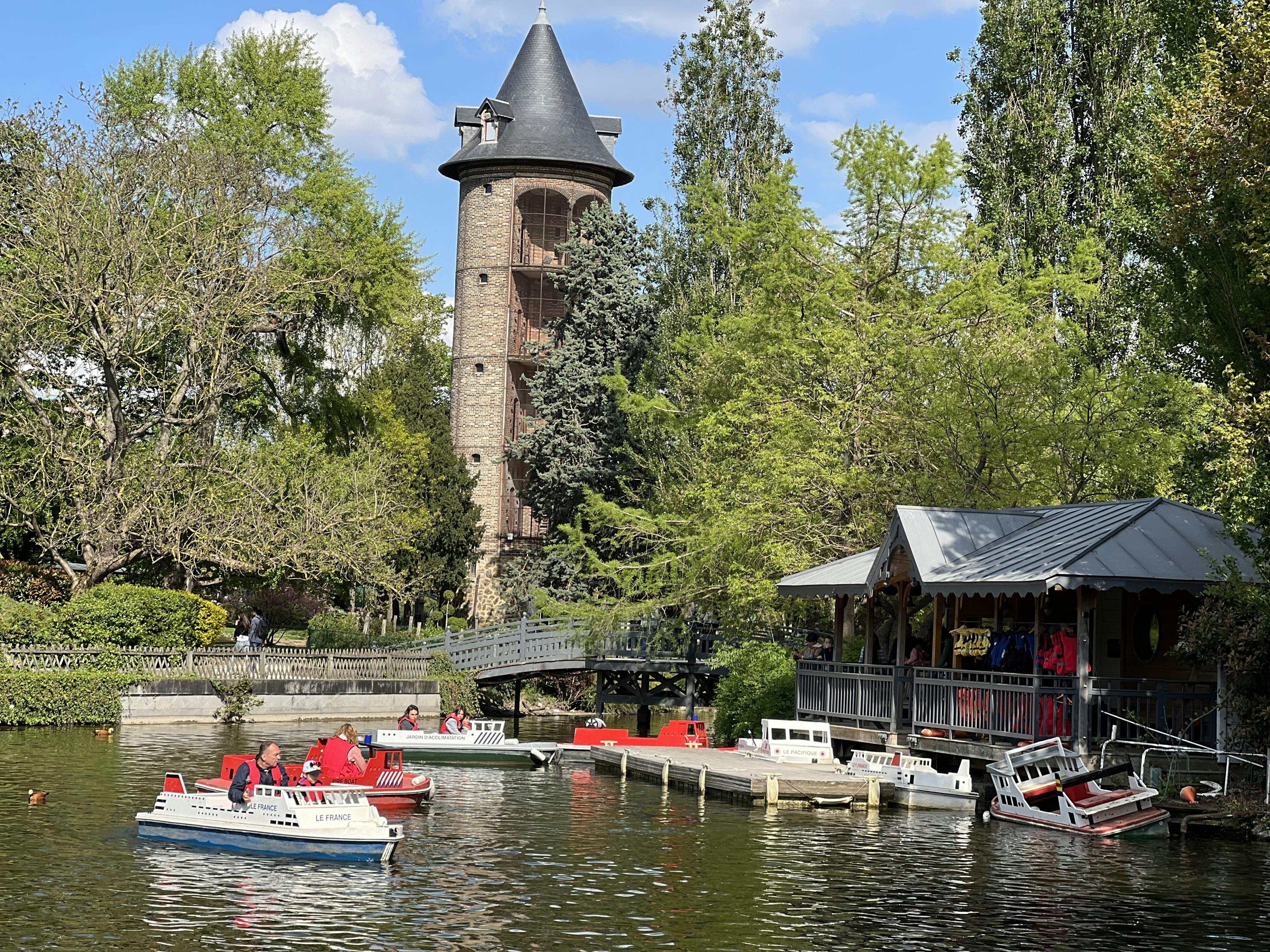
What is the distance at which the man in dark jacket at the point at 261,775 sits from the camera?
67.8 feet

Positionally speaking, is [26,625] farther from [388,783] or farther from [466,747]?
[388,783]

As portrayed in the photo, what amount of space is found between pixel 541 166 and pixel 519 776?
141ft

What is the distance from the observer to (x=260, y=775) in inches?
827

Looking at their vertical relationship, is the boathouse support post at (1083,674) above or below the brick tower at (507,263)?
below

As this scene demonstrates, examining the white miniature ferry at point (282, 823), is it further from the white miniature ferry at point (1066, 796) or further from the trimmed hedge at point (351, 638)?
the trimmed hedge at point (351, 638)

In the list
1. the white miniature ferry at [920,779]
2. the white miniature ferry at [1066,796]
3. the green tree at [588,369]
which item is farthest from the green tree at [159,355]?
the white miniature ferry at [1066,796]

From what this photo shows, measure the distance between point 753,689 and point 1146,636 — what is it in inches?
474

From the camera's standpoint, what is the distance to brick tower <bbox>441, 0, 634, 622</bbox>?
227ft

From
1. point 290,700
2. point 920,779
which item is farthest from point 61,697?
point 920,779

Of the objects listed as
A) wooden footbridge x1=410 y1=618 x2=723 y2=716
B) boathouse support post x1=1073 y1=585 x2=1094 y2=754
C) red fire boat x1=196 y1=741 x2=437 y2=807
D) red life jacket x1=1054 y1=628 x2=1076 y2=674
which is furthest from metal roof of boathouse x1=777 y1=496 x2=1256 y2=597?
wooden footbridge x1=410 y1=618 x2=723 y2=716

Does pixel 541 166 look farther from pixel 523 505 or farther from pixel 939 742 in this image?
pixel 939 742

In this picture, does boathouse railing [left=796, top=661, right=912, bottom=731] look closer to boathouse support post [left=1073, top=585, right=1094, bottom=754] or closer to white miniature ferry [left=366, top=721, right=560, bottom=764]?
boathouse support post [left=1073, top=585, right=1094, bottom=754]

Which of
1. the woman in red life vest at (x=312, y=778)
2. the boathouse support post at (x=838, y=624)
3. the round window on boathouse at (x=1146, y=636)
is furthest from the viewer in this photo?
the boathouse support post at (x=838, y=624)

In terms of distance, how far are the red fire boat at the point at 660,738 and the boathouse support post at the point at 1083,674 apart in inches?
451
